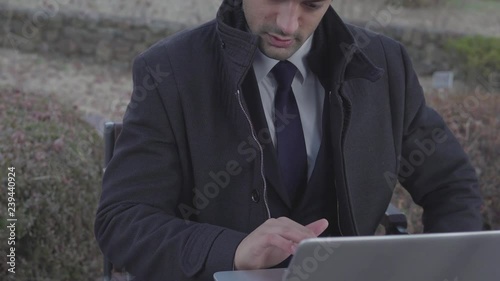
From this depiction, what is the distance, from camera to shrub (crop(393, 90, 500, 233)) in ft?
11.3

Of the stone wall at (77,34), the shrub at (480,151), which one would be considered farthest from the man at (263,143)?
the stone wall at (77,34)

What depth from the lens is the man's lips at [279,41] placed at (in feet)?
5.93

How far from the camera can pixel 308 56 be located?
2.09 m

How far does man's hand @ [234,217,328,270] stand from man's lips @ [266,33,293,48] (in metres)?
0.43

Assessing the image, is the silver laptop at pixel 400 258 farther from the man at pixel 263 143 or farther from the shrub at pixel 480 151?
the shrub at pixel 480 151

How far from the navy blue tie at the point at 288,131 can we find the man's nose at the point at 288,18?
244mm

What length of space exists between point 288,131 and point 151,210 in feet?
1.30

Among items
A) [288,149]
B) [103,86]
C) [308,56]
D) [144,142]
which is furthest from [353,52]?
[103,86]

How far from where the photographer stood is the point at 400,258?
1.32 metres

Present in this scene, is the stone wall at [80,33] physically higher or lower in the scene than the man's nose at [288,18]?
lower

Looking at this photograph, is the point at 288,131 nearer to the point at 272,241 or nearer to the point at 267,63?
the point at 267,63

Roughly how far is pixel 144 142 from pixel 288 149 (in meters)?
0.35

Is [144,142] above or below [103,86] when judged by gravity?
above

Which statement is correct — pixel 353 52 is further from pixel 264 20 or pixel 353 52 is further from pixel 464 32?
pixel 464 32
